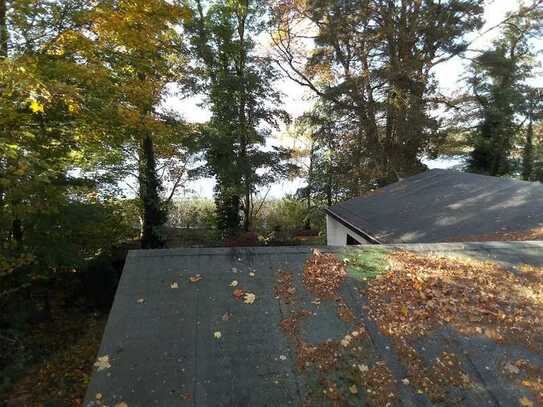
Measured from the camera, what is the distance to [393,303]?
139 inches

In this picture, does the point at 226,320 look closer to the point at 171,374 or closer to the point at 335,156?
the point at 171,374

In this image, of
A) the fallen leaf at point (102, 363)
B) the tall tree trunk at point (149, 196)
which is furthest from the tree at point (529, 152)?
the fallen leaf at point (102, 363)

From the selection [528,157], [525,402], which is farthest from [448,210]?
[528,157]

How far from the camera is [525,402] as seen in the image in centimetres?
251

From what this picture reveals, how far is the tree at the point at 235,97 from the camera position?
16797mm

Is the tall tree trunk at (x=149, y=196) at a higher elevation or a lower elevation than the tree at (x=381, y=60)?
lower

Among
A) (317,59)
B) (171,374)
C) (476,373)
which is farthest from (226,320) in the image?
(317,59)

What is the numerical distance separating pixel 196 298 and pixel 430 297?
2.27m

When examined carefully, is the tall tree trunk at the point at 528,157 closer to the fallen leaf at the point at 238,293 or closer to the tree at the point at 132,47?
the tree at the point at 132,47

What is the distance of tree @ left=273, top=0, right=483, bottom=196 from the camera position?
17.7 metres

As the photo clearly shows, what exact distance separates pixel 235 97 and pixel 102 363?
15.7m

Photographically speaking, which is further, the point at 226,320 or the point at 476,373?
the point at 226,320

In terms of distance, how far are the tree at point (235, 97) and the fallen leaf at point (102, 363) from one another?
14032mm

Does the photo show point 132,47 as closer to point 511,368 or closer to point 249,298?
point 249,298
